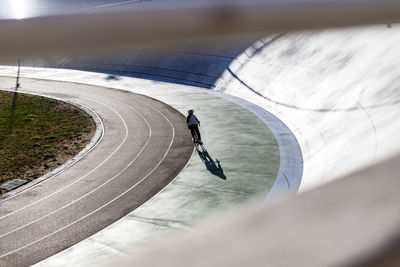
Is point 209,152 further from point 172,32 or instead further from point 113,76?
point 113,76

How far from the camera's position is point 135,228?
9.62 m

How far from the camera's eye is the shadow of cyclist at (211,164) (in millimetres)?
12406

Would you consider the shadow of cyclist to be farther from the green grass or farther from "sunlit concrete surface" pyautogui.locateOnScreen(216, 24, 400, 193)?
the green grass

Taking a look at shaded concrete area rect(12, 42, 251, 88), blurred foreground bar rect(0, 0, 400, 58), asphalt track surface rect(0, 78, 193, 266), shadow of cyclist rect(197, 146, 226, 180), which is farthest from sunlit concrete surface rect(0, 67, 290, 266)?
shaded concrete area rect(12, 42, 251, 88)

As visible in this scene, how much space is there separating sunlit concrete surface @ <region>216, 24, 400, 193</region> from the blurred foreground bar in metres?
6.46

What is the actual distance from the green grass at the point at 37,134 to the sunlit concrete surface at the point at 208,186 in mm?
4860

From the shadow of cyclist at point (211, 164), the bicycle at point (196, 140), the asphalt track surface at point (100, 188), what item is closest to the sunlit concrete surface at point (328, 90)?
the shadow of cyclist at point (211, 164)

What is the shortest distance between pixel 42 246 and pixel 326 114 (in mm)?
9903

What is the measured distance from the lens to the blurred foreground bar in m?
0.68

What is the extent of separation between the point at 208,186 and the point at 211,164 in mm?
1759

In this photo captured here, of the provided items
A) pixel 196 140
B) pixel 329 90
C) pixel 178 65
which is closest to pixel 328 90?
pixel 329 90

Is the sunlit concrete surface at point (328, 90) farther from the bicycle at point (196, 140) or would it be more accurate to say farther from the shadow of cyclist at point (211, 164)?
the bicycle at point (196, 140)

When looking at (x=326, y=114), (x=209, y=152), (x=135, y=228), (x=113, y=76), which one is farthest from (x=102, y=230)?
(x=113, y=76)

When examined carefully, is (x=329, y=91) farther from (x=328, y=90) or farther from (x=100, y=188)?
(x=100, y=188)
